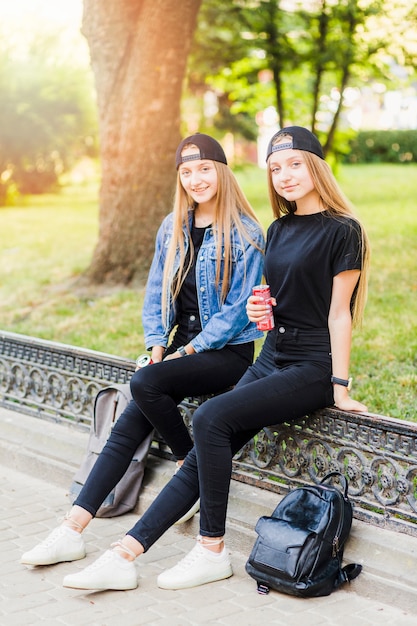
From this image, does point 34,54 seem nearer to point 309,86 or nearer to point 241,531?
point 309,86

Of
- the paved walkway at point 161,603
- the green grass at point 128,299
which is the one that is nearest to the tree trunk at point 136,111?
the green grass at point 128,299

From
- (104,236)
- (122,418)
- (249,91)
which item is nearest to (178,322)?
(122,418)

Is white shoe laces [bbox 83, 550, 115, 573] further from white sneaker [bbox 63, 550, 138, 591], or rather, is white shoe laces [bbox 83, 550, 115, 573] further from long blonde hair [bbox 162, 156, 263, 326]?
long blonde hair [bbox 162, 156, 263, 326]

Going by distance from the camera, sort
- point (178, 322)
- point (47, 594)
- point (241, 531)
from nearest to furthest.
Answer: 1. point (47, 594)
2. point (241, 531)
3. point (178, 322)

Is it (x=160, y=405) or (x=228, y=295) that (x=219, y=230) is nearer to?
(x=228, y=295)

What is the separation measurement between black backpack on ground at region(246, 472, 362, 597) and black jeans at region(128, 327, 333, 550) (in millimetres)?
267

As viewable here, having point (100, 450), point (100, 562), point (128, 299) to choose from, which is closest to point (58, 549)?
point (100, 562)

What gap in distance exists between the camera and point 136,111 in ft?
29.0

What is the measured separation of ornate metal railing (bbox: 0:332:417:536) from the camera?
152 inches

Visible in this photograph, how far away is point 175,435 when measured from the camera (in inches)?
177

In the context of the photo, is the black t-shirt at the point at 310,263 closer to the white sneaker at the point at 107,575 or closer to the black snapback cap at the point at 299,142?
the black snapback cap at the point at 299,142

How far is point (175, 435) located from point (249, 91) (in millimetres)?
14829

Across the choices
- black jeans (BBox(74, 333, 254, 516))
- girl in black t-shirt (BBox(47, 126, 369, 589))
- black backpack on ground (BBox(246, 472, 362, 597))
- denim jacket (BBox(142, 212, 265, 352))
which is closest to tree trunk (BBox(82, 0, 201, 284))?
denim jacket (BBox(142, 212, 265, 352))

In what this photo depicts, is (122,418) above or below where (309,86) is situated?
below
